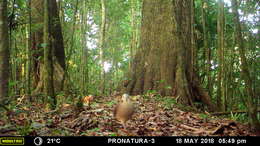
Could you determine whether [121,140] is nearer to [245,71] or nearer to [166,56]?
[245,71]

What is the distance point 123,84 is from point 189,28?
2044 mm

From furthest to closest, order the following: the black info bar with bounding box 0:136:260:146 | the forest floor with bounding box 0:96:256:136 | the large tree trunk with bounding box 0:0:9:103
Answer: the large tree trunk with bounding box 0:0:9:103
the forest floor with bounding box 0:96:256:136
the black info bar with bounding box 0:136:260:146

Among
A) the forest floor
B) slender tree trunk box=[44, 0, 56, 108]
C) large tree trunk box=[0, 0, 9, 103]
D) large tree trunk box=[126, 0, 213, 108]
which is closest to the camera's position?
the forest floor

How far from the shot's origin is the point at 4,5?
11.2 ft

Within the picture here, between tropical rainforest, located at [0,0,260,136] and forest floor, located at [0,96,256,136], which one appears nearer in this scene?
forest floor, located at [0,96,256,136]

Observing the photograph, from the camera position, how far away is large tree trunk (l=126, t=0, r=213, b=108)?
4.83m

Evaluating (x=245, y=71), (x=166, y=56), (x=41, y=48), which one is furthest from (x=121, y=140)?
(x=41, y=48)

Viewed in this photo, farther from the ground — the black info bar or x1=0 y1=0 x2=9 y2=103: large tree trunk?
x1=0 y1=0 x2=9 y2=103: large tree trunk

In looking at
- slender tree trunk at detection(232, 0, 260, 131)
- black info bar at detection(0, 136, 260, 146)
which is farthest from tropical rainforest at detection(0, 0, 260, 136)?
black info bar at detection(0, 136, 260, 146)

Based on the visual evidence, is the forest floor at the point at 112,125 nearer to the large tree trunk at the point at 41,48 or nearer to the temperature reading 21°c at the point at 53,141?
the temperature reading 21°c at the point at 53,141

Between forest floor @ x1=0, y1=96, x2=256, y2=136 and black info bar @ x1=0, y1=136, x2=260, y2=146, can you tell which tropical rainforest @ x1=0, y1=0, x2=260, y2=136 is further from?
black info bar @ x1=0, y1=136, x2=260, y2=146

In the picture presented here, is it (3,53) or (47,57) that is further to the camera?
(47,57)

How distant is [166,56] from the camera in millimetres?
5426

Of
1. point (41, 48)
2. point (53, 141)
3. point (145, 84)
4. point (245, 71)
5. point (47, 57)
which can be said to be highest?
point (41, 48)
